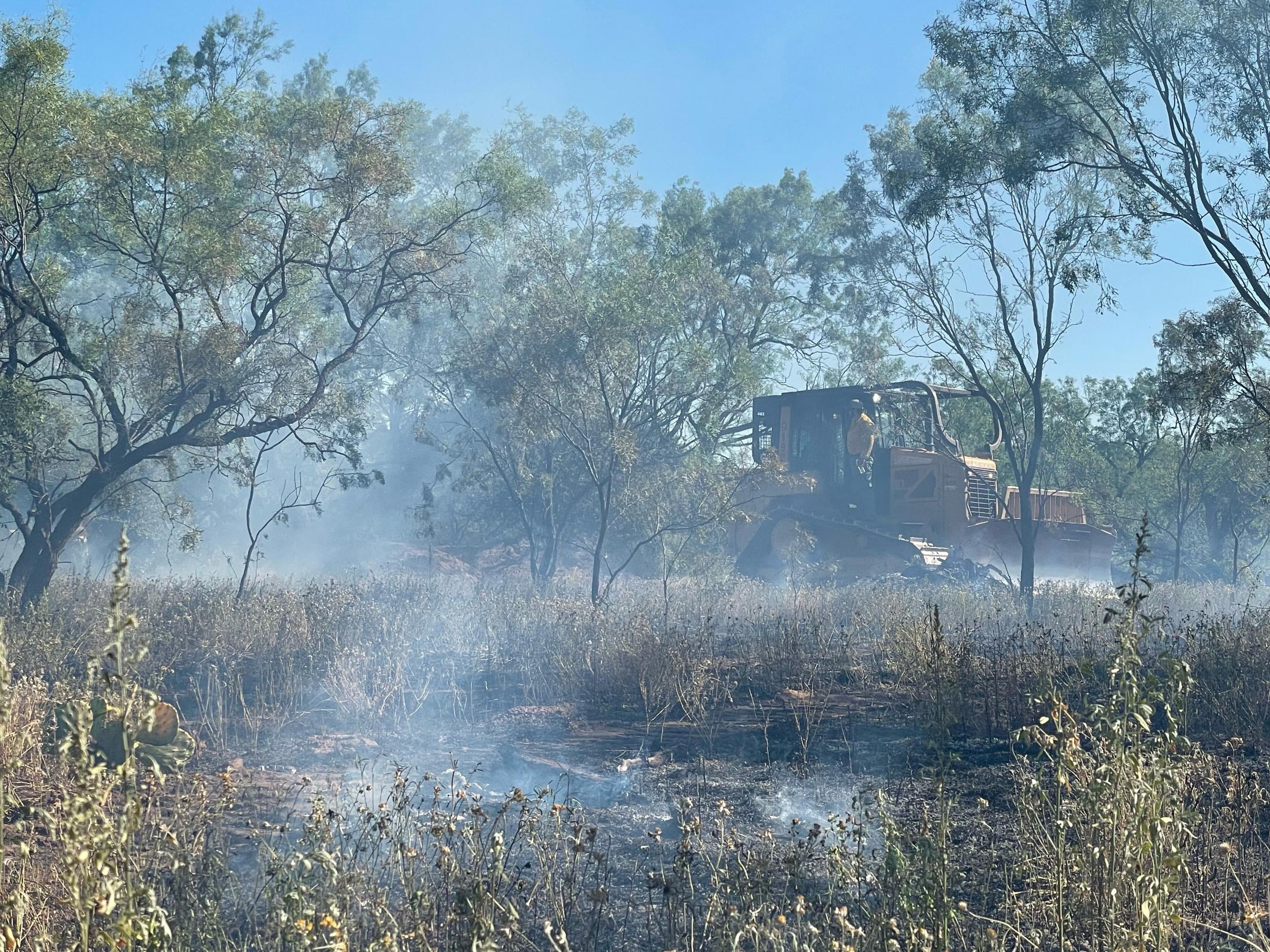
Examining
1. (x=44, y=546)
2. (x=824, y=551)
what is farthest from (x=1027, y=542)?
(x=44, y=546)

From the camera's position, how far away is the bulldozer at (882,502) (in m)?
18.6

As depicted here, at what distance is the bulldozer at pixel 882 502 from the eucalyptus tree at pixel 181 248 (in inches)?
310

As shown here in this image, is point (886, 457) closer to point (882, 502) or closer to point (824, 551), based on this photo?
point (882, 502)

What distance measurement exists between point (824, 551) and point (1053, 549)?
4.91m

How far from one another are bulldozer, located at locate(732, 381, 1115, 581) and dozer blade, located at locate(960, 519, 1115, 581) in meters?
0.02

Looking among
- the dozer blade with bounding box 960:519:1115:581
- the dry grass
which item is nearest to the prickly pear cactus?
the dry grass

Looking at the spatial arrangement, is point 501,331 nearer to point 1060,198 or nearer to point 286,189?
point 286,189

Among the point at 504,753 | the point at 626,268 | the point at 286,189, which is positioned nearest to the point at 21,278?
the point at 286,189

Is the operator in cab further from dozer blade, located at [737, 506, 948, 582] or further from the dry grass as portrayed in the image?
the dry grass

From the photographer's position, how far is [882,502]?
64.2 feet

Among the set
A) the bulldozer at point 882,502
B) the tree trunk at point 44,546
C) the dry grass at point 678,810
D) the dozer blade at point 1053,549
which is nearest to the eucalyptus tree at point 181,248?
the tree trunk at point 44,546

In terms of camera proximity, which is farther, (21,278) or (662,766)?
(21,278)

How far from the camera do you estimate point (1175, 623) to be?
450 inches

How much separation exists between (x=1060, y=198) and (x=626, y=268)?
21.2ft
